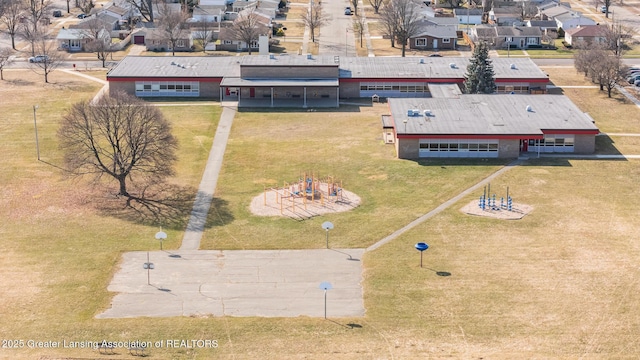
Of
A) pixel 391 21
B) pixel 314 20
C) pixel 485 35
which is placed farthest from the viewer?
pixel 314 20

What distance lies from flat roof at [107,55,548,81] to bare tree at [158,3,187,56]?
18.4m

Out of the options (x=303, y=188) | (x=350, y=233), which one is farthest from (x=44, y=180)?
(x=350, y=233)

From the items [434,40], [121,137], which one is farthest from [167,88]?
[434,40]

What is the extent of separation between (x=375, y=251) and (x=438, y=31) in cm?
7973

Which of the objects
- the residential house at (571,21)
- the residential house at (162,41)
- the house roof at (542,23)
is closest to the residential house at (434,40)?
the house roof at (542,23)

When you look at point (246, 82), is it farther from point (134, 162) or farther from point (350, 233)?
point (350, 233)

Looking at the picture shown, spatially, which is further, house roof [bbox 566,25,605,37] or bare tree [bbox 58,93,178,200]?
house roof [bbox 566,25,605,37]

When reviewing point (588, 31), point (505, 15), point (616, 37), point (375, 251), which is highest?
point (505, 15)

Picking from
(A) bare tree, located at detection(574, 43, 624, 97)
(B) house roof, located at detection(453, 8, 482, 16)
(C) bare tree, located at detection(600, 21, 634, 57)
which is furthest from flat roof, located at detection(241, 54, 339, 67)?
(B) house roof, located at detection(453, 8, 482, 16)

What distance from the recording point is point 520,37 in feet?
449

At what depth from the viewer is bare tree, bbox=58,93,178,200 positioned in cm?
7400

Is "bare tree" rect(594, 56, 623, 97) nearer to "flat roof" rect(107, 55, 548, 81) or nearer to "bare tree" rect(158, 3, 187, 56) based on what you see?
"flat roof" rect(107, 55, 548, 81)

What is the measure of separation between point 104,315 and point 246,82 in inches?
2085

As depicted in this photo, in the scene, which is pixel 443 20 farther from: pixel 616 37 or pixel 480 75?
pixel 480 75
